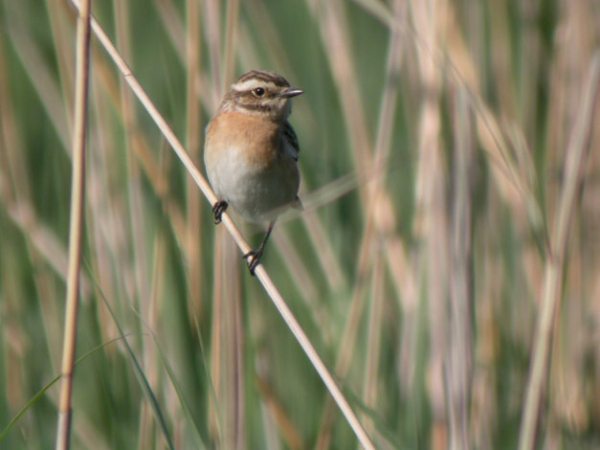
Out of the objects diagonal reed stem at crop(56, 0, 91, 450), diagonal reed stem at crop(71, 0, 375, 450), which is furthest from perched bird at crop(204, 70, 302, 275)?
diagonal reed stem at crop(56, 0, 91, 450)

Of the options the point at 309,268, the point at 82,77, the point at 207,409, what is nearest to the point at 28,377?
the point at 207,409

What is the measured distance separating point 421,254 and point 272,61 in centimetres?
80

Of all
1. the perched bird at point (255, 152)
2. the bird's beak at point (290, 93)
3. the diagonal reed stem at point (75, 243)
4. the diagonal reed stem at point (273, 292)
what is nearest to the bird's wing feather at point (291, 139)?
the perched bird at point (255, 152)

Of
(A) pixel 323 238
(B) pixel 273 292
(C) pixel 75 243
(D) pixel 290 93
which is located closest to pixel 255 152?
(D) pixel 290 93

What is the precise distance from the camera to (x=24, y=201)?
2.40 meters

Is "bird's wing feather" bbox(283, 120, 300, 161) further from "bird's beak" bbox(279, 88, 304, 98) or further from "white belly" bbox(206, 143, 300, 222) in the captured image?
"bird's beak" bbox(279, 88, 304, 98)

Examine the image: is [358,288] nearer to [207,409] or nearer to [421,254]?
[421,254]

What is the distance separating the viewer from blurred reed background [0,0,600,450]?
200 cm

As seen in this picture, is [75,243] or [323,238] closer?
[75,243]

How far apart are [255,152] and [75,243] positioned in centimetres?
112

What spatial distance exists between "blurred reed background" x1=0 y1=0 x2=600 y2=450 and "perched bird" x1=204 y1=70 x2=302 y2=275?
0.08 m

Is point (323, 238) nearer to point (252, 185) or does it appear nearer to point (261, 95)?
point (252, 185)

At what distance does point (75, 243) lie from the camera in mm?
1382

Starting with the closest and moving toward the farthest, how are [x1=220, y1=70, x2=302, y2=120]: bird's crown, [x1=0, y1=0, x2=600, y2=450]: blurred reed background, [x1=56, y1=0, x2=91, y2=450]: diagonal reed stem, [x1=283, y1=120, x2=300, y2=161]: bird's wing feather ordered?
[x1=56, y1=0, x2=91, y2=450]: diagonal reed stem < [x1=0, y1=0, x2=600, y2=450]: blurred reed background < [x1=220, y1=70, x2=302, y2=120]: bird's crown < [x1=283, y1=120, x2=300, y2=161]: bird's wing feather
